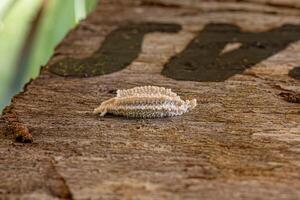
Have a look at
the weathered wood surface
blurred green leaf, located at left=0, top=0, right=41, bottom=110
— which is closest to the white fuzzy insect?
the weathered wood surface

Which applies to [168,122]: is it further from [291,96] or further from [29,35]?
[29,35]

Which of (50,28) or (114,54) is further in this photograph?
(50,28)

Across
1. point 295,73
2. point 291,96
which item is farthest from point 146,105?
point 295,73

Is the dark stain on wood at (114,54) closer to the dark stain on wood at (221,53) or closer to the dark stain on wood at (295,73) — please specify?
the dark stain on wood at (221,53)

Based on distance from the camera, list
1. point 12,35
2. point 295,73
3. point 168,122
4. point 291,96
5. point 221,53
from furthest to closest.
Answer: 1. point 12,35
2. point 221,53
3. point 295,73
4. point 291,96
5. point 168,122

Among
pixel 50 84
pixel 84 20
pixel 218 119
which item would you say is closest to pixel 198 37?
pixel 84 20

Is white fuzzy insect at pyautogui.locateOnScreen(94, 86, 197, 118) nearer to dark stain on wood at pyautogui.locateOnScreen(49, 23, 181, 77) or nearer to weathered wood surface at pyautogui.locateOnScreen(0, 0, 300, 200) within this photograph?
weathered wood surface at pyautogui.locateOnScreen(0, 0, 300, 200)
